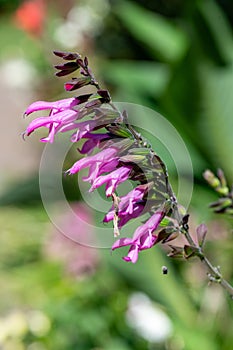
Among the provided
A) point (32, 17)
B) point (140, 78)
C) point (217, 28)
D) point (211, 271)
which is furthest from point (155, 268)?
point (32, 17)

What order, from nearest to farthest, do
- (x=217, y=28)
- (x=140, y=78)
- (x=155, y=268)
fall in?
(x=155, y=268) → (x=217, y=28) → (x=140, y=78)

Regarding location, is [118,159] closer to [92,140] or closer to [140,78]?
[92,140]

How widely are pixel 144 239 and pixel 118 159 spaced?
66 millimetres

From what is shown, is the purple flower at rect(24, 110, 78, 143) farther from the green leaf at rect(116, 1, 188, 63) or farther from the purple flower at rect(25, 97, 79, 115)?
the green leaf at rect(116, 1, 188, 63)

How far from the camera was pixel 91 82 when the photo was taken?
483 mm

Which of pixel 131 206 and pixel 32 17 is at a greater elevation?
pixel 131 206

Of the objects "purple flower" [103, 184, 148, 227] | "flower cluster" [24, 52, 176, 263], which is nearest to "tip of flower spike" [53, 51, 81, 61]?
"flower cluster" [24, 52, 176, 263]

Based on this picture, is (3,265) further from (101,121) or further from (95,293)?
(101,121)

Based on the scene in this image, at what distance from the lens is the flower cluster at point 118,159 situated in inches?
19.0

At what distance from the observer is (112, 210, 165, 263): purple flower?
50cm

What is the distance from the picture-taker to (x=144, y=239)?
0.51 meters

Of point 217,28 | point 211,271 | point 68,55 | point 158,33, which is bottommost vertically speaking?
point 158,33

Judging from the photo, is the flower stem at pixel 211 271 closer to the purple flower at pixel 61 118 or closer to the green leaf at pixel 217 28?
the purple flower at pixel 61 118

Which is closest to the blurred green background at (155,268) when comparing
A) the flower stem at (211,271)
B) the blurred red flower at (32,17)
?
the flower stem at (211,271)
